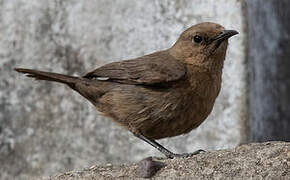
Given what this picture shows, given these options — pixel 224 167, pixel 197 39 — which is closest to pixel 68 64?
pixel 197 39

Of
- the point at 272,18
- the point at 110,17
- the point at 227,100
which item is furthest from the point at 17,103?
the point at 272,18

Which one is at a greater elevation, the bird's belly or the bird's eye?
the bird's eye

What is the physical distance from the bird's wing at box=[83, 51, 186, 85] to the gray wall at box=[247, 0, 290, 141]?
1.63 m

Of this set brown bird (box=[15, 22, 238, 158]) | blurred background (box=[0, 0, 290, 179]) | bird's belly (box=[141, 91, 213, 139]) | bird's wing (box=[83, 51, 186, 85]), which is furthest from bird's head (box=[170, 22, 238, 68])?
blurred background (box=[0, 0, 290, 179])

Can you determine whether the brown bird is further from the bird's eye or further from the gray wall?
the gray wall

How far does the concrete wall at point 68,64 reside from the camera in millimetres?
8625

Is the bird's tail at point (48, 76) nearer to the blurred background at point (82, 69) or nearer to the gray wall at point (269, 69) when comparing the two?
the blurred background at point (82, 69)

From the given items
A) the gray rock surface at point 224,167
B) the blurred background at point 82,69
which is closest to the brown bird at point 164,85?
the gray rock surface at point 224,167

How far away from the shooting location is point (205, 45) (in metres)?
6.94

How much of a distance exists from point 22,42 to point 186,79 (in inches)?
112

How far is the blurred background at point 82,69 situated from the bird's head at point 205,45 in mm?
1377

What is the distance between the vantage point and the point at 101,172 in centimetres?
593

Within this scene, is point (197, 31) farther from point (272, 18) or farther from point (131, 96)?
point (272, 18)

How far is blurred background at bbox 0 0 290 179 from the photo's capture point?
27.9ft
